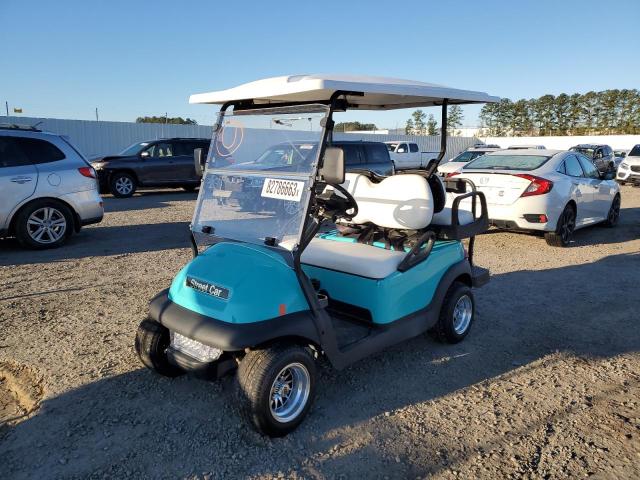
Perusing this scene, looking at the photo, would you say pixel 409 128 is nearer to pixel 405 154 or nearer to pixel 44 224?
pixel 405 154

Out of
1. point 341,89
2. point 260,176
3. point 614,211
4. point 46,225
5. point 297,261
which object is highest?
point 341,89

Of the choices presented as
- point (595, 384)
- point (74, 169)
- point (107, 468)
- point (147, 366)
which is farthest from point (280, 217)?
point (74, 169)

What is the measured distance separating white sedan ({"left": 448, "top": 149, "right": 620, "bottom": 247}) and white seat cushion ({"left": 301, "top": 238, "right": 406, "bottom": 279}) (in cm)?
365

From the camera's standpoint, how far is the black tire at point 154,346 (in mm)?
3172

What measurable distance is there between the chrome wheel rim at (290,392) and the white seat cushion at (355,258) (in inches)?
35.3

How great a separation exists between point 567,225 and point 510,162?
1348mm

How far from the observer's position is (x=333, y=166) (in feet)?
8.43

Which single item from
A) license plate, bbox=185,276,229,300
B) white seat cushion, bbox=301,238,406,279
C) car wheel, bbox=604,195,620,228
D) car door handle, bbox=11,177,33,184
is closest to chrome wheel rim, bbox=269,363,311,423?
license plate, bbox=185,276,229,300

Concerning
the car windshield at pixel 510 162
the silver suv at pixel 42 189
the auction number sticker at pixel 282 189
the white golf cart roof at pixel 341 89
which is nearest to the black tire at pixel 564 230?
the car windshield at pixel 510 162

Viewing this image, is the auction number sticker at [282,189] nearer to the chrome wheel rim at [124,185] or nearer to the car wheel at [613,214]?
the car wheel at [613,214]

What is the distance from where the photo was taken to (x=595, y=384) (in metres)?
3.44

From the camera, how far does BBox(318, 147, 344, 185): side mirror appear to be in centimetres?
255

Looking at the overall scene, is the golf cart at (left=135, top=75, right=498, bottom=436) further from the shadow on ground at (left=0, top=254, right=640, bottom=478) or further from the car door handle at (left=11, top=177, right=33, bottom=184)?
the car door handle at (left=11, top=177, right=33, bottom=184)

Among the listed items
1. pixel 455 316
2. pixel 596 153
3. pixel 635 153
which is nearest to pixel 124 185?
pixel 455 316
